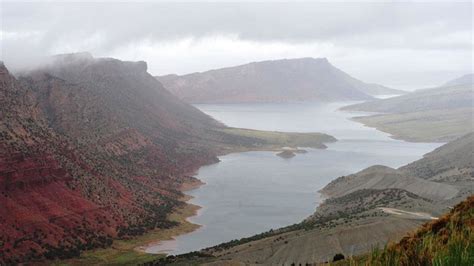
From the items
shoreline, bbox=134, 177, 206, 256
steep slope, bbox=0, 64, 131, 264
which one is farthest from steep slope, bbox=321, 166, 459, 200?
steep slope, bbox=0, 64, 131, 264

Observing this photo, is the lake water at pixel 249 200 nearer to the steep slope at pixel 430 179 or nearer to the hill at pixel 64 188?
the hill at pixel 64 188

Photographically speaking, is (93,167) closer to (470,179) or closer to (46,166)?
(46,166)

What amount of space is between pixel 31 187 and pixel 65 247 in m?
14.9

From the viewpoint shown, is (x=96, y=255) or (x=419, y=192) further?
(x=419, y=192)

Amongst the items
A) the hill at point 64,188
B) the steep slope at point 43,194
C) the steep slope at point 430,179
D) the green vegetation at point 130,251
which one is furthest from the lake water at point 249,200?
the steep slope at point 43,194

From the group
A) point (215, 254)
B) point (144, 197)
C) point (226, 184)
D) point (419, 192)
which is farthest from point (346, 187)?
point (215, 254)

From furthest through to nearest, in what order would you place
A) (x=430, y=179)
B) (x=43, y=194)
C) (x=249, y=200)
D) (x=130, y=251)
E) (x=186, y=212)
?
1. (x=430, y=179)
2. (x=249, y=200)
3. (x=186, y=212)
4. (x=43, y=194)
5. (x=130, y=251)


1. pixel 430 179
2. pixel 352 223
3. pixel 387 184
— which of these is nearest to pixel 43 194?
pixel 352 223

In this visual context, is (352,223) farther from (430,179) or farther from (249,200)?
(430,179)

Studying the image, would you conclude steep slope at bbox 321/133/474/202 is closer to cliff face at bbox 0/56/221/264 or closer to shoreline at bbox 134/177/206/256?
shoreline at bbox 134/177/206/256

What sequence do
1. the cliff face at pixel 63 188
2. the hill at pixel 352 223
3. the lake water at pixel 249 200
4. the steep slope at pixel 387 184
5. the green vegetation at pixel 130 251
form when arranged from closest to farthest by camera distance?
the hill at pixel 352 223
the green vegetation at pixel 130 251
the cliff face at pixel 63 188
the lake water at pixel 249 200
the steep slope at pixel 387 184

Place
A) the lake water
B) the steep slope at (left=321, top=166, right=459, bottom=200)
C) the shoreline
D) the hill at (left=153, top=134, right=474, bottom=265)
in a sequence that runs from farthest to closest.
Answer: the steep slope at (left=321, top=166, right=459, bottom=200) → the lake water → the shoreline → the hill at (left=153, top=134, right=474, bottom=265)

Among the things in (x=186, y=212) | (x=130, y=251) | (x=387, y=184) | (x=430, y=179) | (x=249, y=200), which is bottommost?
(x=130, y=251)

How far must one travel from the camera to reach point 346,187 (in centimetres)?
15225
